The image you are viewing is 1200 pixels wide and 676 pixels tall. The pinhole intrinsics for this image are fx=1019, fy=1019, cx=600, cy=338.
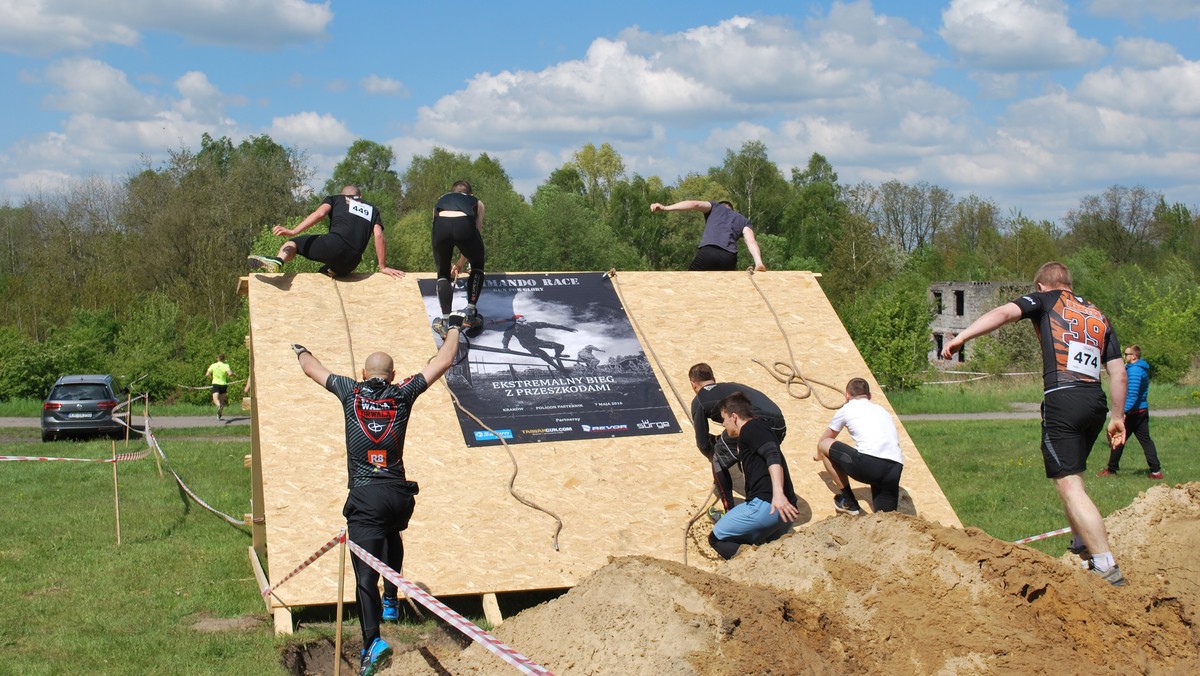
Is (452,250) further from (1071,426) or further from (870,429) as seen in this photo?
(1071,426)

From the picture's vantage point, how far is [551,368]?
8.82 m

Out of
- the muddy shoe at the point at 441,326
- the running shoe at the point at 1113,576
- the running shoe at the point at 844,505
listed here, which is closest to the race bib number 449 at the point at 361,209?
the muddy shoe at the point at 441,326

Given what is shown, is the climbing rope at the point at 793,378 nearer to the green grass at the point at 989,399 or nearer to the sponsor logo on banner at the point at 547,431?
the sponsor logo on banner at the point at 547,431

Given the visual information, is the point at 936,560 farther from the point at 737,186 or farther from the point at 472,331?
the point at 737,186

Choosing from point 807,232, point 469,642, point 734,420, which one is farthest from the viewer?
point 807,232

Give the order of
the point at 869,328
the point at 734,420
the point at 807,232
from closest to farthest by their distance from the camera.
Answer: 1. the point at 734,420
2. the point at 869,328
3. the point at 807,232

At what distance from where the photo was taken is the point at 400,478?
18.6 feet

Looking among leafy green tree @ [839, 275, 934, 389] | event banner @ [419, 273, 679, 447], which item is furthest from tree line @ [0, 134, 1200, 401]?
event banner @ [419, 273, 679, 447]

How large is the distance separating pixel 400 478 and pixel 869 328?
31.5 meters

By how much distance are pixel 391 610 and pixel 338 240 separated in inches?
153

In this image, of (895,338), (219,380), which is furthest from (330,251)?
(895,338)

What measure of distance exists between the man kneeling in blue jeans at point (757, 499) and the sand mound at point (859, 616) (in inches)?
32.6

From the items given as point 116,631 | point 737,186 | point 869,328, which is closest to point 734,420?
point 116,631

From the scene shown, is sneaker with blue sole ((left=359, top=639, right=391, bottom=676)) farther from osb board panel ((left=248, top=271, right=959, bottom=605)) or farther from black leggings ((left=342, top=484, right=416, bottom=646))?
osb board panel ((left=248, top=271, right=959, bottom=605))
